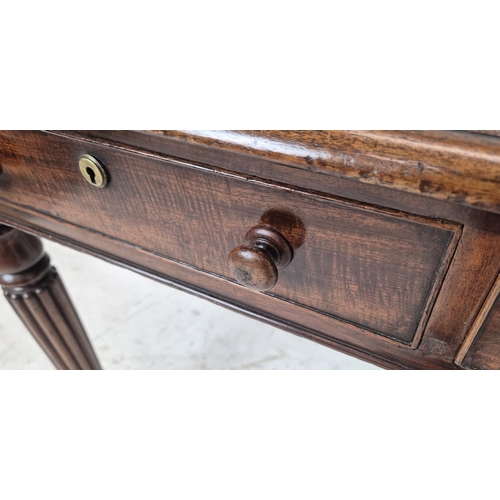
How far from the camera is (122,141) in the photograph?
1.19ft

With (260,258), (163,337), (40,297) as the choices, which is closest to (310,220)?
(260,258)

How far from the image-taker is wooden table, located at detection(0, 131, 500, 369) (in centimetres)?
25

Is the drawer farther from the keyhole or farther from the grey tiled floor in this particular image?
the grey tiled floor

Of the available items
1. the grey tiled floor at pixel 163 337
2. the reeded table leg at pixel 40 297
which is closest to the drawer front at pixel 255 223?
the reeded table leg at pixel 40 297

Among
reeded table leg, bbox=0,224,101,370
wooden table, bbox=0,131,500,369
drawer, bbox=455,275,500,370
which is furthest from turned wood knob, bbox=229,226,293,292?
reeded table leg, bbox=0,224,101,370

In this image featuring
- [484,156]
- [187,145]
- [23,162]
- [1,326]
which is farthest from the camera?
[1,326]

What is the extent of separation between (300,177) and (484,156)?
11 cm

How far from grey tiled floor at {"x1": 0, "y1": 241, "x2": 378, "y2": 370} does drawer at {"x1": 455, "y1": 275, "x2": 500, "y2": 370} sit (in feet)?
1.92

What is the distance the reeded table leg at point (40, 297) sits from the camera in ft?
1.97

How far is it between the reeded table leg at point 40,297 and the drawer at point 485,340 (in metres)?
0.52

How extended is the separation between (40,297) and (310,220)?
460mm

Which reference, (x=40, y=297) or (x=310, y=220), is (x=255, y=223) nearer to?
(x=310, y=220)

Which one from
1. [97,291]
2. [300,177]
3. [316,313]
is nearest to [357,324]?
[316,313]
